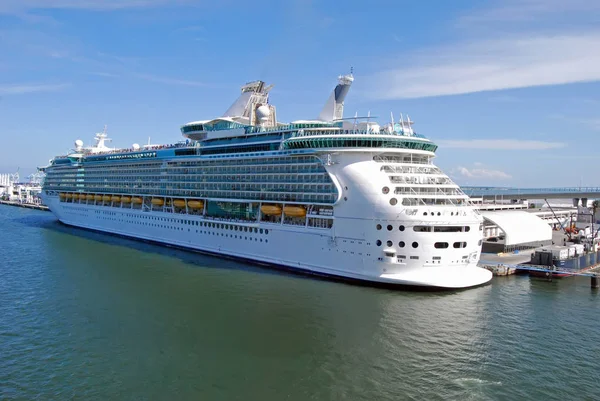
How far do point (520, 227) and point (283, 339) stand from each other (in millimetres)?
32057

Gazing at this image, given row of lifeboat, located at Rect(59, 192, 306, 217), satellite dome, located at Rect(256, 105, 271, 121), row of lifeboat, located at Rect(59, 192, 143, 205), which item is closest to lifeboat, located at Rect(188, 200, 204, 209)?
row of lifeboat, located at Rect(59, 192, 306, 217)

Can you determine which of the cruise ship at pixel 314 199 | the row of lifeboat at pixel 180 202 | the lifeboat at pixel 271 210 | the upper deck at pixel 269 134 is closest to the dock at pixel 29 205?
the row of lifeboat at pixel 180 202

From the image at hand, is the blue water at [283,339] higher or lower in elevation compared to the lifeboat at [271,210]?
lower

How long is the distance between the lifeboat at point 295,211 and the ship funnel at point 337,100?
32.3ft

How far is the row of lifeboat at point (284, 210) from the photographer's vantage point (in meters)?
33.1

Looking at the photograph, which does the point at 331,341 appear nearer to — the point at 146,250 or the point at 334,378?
the point at 334,378

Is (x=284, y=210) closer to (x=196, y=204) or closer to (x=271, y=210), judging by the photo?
(x=271, y=210)

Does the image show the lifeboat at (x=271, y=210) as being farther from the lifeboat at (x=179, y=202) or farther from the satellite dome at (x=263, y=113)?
the lifeboat at (x=179, y=202)

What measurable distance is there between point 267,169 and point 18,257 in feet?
74.8

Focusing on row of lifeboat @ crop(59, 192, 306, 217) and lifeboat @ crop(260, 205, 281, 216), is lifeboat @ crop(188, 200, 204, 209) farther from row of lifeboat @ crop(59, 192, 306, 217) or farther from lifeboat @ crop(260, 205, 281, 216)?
lifeboat @ crop(260, 205, 281, 216)

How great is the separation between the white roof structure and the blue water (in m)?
9.49

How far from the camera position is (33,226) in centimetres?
6303

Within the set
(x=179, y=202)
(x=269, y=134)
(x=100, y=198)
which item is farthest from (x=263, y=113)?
(x=100, y=198)

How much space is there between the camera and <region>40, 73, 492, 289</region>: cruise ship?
92.4 feet
